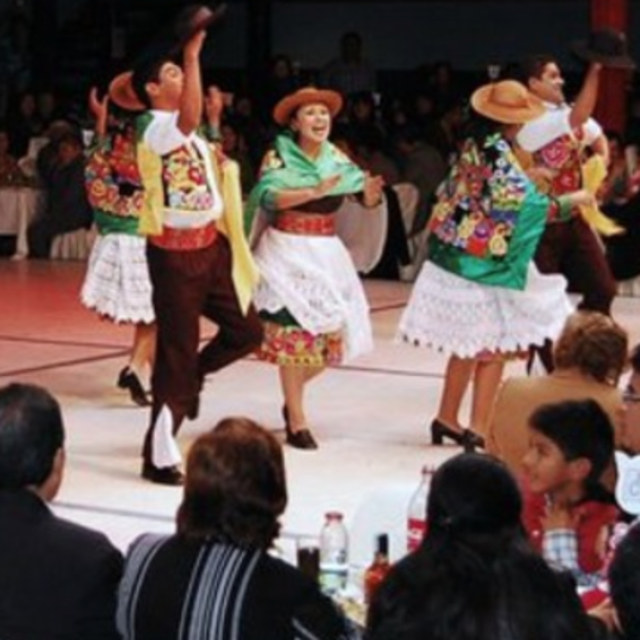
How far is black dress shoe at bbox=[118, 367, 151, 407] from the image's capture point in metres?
7.05

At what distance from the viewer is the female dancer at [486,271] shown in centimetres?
604

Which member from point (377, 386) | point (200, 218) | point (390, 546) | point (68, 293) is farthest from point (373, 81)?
point (390, 546)

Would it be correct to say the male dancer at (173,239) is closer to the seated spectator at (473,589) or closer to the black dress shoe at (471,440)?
the black dress shoe at (471,440)

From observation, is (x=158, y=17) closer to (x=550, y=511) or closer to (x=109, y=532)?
(x=109, y=532)

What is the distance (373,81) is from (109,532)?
9694 mm

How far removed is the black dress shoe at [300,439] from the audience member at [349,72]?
25.9 ft

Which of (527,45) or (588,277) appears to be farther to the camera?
(527,45)

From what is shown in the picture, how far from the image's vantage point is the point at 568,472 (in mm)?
3510

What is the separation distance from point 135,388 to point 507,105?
1858mm

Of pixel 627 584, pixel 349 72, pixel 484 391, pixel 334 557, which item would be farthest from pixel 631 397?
pixel 349 72

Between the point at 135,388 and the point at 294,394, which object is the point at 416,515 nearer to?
the point at 294,394

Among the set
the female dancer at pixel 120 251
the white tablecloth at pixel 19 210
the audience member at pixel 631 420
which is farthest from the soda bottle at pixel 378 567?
the white tablecloth at pixel 19 210

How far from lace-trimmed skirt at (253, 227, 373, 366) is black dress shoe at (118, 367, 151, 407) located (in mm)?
893

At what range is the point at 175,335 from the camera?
5.61 meters
